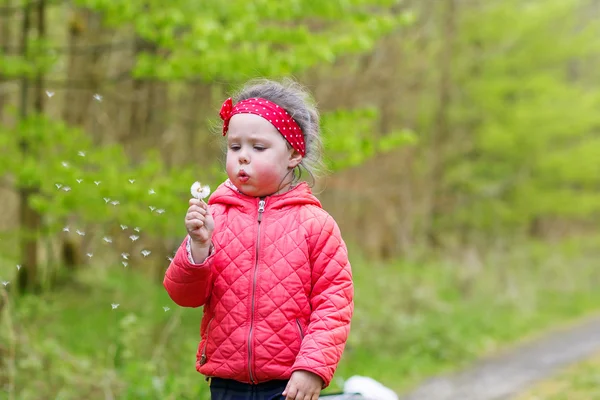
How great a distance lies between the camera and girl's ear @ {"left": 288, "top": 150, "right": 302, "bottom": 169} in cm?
278

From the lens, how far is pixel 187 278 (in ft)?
8.38

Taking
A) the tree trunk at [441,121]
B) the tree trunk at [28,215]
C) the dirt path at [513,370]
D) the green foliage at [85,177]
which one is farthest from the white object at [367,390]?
the tree trunk at [441,121]

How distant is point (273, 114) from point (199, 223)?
0.51 m

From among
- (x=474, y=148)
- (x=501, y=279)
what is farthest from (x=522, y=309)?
(x=474, y=148)

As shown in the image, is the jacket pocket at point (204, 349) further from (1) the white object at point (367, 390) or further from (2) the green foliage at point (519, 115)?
(2) the green foliage at point (519, 115)

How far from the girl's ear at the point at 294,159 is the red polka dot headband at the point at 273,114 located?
0.05 feet

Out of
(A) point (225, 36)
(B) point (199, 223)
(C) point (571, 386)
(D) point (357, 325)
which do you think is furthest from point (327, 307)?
(D) point (357, 325)

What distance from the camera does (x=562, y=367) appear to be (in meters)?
9.21

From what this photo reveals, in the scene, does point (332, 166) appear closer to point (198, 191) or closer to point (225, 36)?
point (225, 36)

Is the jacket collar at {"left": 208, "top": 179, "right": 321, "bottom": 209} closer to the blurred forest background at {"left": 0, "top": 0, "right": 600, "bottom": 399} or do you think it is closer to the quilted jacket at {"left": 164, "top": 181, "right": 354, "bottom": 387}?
the quilted jacket at {"left": 164, "top": 181, "right": 354, "bottom": 387}

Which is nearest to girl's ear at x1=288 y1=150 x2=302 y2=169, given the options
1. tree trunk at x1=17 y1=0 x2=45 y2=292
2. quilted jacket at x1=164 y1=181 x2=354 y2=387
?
quilted jacket at x1=164 y1=181 x2=354 y2=387

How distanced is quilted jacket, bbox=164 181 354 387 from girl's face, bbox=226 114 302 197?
0.09 m

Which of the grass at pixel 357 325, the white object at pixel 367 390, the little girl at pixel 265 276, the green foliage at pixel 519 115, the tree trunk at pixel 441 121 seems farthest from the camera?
the green foliage at pixel 519 115

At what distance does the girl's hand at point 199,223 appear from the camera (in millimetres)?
2451
